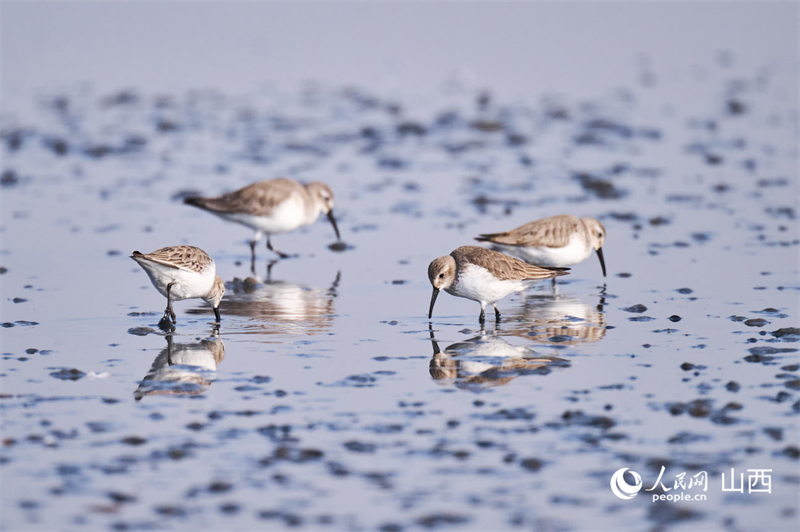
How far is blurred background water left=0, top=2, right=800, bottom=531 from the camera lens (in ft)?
21.5

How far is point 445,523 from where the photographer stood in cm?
Answer: 609

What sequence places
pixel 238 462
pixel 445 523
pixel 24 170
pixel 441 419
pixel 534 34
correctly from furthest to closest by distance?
pixel 534 34
pixel 24 170
pixel 441 419
pixel 238 462
pixel 445 523

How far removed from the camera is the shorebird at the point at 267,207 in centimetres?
1423

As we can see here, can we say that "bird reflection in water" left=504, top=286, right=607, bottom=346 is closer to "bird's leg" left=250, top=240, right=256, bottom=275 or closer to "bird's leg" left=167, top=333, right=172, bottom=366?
"bird's leg" left=167, top=333, right=172, bottom=366

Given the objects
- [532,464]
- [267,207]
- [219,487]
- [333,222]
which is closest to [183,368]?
[219,487]

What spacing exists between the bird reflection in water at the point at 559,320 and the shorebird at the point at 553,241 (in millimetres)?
527

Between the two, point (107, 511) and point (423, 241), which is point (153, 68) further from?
point (107, 511)

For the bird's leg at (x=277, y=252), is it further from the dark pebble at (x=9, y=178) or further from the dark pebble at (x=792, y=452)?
the dark pebble at (x=792, y=452)

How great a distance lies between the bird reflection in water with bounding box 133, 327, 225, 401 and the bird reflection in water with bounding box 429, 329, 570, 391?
6.02 ft

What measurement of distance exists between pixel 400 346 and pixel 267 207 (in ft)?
16.7

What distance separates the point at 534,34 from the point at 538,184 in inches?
676

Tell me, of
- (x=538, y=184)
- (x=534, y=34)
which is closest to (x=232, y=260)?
(x=538, y=184)

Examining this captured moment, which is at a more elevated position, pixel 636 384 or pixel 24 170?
pixel 24 170

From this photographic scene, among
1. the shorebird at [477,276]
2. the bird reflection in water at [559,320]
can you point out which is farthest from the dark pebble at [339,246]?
the shorebird at [477,276]
